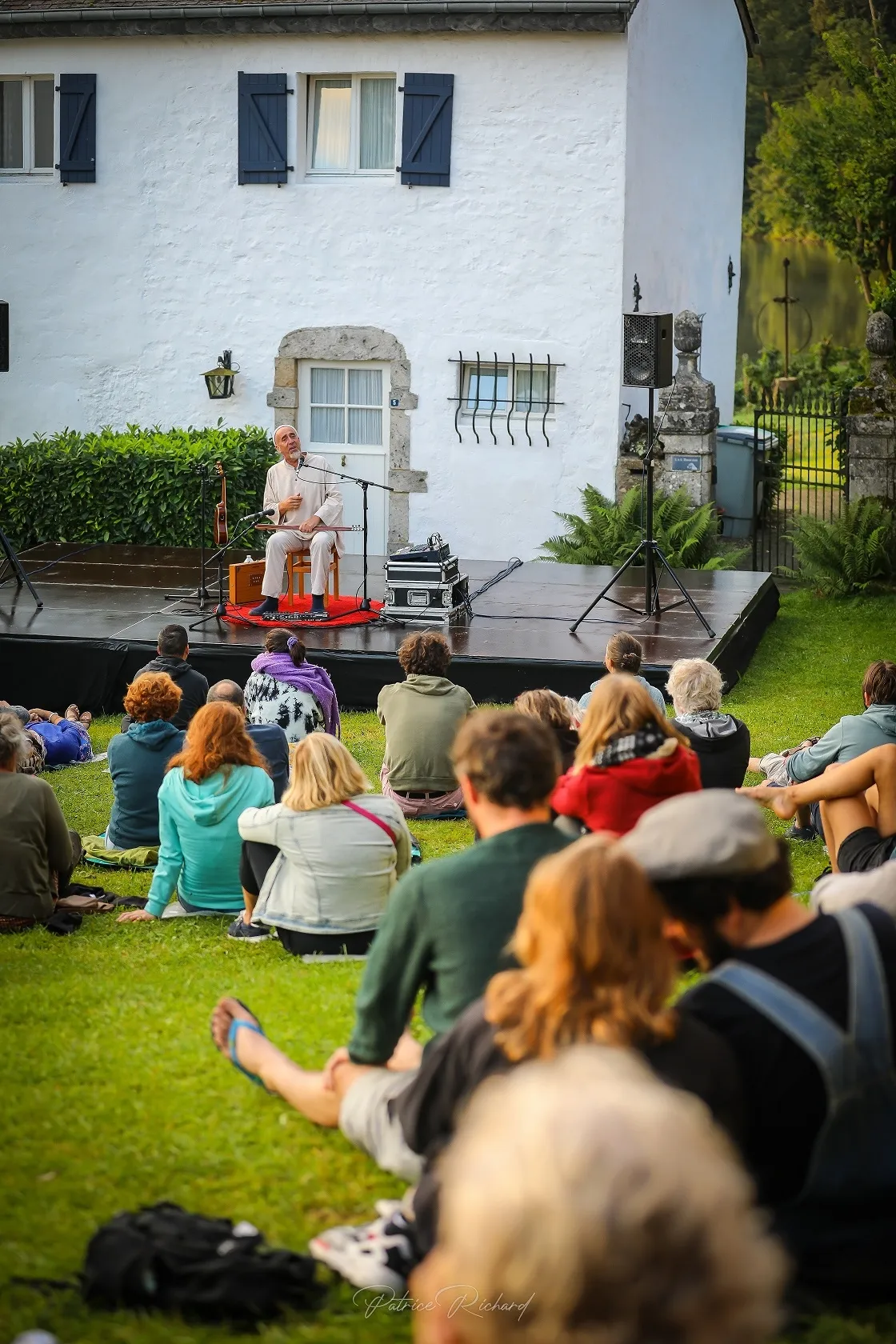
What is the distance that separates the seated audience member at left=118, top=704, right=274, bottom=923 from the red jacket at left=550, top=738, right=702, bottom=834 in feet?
4.56

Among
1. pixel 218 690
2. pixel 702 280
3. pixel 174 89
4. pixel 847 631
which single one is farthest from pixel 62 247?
pixel 218 690

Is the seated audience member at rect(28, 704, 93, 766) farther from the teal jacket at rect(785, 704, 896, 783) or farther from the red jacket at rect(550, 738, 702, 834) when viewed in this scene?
the red jacket at rect(550, 738, 702, 834)

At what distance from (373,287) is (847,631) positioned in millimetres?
5395

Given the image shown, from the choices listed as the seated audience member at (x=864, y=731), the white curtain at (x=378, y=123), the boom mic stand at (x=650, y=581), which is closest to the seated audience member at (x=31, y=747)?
the seated audience member at (x=864, y=731)

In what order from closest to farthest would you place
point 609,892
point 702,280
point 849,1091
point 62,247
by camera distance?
point 609,892 → point 849,1091 → point 62,247 → point 702,280

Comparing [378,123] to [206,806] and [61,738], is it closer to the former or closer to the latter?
[61,738]

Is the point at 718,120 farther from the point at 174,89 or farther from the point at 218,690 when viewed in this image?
the point at 218,690

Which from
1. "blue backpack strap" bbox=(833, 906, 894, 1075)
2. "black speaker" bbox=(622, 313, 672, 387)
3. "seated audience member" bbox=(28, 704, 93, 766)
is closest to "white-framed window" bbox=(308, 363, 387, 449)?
"black speaker" bbox=(622, 313, 672, 387)

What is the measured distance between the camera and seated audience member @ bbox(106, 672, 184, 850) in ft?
21.2

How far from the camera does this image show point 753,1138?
8.70 feet

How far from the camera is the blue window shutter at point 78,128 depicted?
575 inches

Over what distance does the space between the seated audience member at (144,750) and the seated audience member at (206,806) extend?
755 millimetres

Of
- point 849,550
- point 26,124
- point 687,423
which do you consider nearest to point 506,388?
point 687,423

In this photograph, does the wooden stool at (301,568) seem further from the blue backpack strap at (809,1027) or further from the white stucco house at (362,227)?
the blue backpack strap at (809,1027)
